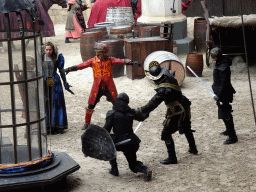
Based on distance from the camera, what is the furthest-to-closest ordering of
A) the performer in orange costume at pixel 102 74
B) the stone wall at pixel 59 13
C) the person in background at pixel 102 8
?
the stone wall at pixel 59 13
the person in background at pixel 102 8
the performer in orange costume at pixel 102 74

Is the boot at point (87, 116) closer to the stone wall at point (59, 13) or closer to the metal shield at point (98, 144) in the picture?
the metal shield at point (98, 144)

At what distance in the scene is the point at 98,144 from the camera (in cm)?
521

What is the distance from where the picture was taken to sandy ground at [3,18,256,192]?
17.2 feet

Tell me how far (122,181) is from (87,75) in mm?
6114

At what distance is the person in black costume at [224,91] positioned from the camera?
6328mm

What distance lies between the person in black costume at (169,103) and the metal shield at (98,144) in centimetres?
52

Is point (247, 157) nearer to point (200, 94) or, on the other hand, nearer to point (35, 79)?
point (35, 79)

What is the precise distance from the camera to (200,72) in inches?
413

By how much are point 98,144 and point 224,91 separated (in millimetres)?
2073

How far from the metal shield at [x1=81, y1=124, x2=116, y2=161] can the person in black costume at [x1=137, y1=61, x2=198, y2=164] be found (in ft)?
1.71

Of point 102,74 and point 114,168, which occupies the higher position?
point 102,74

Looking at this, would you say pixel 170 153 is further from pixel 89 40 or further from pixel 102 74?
pixel 89 40

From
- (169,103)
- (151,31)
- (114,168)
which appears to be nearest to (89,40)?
(151,31)

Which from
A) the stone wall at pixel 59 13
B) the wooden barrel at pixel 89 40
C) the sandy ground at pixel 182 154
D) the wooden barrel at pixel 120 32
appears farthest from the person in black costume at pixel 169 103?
the stone wall at pixel 59 13
